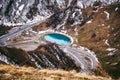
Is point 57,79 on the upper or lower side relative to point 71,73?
lower

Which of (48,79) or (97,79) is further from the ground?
(97,79)

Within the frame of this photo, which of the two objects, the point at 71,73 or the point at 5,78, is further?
the point at 71,73

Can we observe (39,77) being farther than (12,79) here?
Yes

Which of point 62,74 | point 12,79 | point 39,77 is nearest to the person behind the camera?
point 12,79

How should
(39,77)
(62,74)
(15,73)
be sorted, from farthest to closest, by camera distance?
(62,74), (15,73), (39,77)

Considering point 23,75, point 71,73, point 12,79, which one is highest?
point 71,73

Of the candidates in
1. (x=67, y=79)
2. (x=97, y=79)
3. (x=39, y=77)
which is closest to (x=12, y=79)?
(x=39, y=77)

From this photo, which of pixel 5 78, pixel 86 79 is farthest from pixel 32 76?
pixel 86 79

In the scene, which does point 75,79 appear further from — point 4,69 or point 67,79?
point 4,69

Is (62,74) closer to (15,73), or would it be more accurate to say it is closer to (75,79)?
(75,79)
